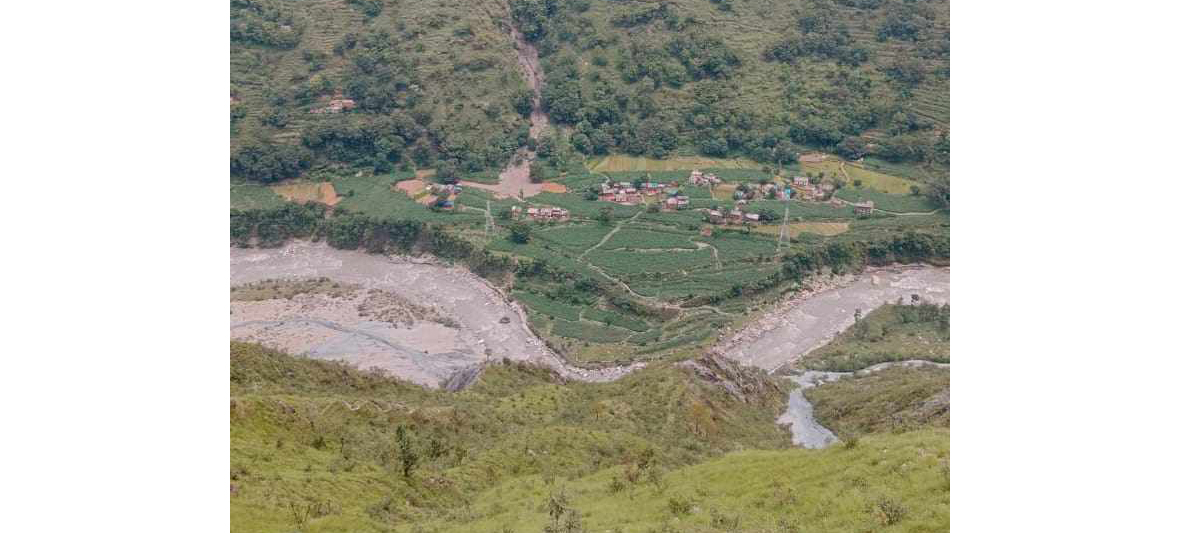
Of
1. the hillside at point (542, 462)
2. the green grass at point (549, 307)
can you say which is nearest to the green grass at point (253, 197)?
the green grass at point (549, 307)

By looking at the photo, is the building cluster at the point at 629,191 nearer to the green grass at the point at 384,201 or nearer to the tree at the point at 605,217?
the tree at the point at 605,217

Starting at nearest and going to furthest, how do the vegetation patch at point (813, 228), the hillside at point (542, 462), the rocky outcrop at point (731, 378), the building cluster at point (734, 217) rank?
the hillside at point (542, 462) < the rocky outcrop at point (731, 378) < the vegetation patch at point (813, 228) < the building cluster at point (734, 217)

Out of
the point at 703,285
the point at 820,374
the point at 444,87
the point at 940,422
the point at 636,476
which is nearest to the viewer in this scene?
the point at 636,476

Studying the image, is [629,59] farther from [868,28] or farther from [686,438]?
[686,438]

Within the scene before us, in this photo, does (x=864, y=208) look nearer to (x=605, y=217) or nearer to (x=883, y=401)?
(x=605, y=217)

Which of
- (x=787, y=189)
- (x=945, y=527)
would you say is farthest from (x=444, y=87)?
(x=945, y=527)

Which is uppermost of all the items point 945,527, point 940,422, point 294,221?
point 945,527

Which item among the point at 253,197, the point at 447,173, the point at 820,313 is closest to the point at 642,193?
the point at 447,173

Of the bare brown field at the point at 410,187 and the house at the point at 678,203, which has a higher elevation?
the bare brown field at the point at 410,187
